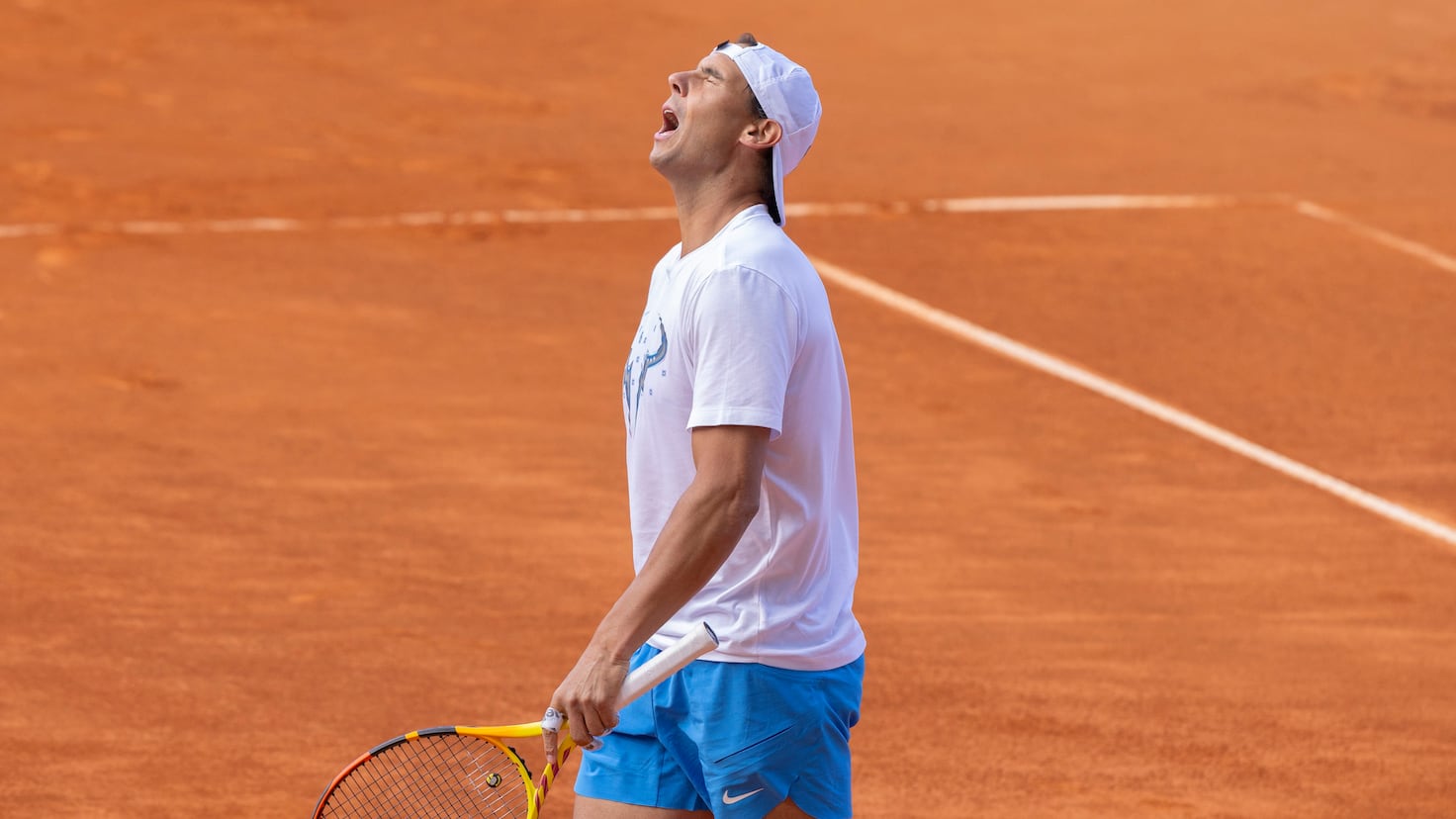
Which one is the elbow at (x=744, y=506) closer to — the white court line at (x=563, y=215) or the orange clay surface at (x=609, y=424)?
the orange clay surface at (x=609, y=424)

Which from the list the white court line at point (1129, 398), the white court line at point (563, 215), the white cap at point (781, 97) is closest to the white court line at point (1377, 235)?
the white court line at point (563, 215)

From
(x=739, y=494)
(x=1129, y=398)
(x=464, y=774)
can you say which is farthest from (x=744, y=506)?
(x=1129, y=398)

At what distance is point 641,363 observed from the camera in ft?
11.1

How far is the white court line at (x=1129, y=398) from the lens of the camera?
28.0ft

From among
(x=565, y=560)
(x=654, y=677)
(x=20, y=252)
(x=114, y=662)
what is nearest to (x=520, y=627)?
(x=565, y=560)

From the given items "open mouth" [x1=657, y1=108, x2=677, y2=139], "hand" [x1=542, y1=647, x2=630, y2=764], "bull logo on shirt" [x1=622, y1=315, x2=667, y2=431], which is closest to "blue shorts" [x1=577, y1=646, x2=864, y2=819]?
"hand" [x1=542, y1=647, x2=630, y2=764]

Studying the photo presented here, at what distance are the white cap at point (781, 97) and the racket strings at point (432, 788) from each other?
1.52 metres

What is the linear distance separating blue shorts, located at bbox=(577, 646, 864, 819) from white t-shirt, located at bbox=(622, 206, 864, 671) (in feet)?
0.16

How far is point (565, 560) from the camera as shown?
749 centimetres

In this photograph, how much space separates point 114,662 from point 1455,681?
4536 millimetres

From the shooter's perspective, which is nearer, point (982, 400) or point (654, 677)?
point (654, 677)

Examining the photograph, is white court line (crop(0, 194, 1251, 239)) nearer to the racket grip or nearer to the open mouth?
the open mouth

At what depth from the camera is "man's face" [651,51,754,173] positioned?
335cm

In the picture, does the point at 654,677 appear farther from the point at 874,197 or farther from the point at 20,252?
the point at 874,197
